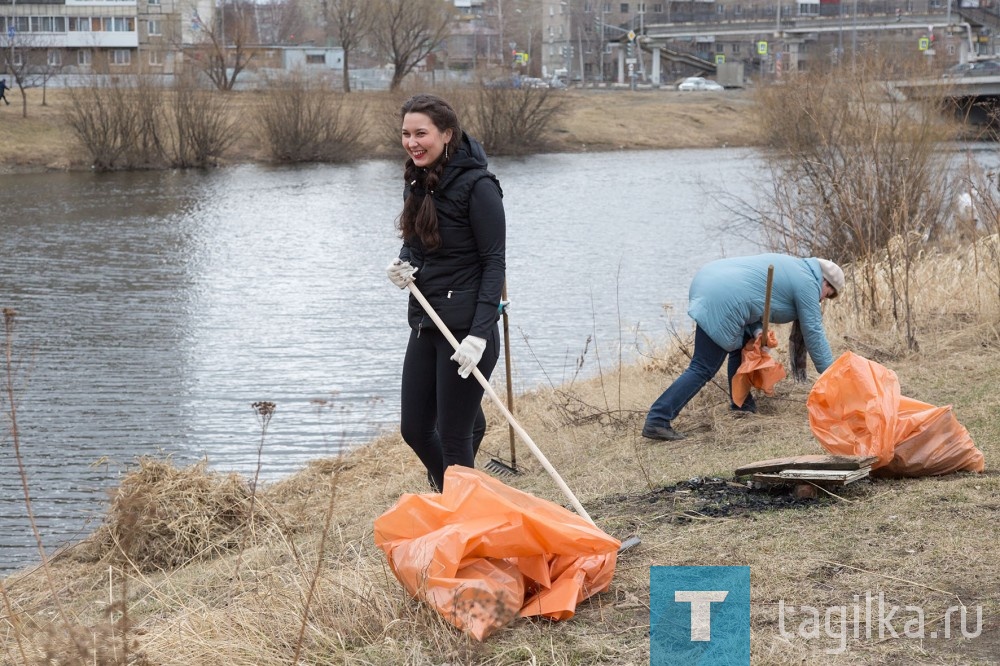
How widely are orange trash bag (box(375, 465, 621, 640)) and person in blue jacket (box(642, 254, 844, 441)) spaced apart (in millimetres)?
2622

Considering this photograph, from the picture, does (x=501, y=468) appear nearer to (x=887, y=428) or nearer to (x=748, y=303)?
(x=748, y=303)

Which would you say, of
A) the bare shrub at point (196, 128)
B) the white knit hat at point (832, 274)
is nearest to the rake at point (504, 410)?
the white knit hat at point (832, 274)

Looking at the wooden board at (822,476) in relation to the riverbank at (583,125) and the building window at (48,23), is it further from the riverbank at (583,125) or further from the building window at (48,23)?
the building window at (48,23)

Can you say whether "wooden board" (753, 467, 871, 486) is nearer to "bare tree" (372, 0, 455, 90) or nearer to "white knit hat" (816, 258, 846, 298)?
"white knit hat" (816, 258, 846, 298)

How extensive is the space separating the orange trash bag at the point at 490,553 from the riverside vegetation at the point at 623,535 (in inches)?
2.9

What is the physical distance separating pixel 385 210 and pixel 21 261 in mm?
9460

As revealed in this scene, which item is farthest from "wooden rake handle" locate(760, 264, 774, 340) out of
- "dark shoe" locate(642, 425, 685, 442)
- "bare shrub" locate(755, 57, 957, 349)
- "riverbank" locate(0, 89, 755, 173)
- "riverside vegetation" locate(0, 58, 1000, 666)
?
"riverbank" locate(0, 89, 755, 173)

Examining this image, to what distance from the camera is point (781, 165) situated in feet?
46.7

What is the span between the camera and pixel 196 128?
37.1 metres

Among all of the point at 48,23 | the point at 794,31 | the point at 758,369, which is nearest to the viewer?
the point at 758,369

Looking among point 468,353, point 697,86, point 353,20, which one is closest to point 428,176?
point 468,353

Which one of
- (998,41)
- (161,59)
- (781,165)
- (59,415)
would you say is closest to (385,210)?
(781,165)

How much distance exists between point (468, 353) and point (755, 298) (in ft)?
7.72

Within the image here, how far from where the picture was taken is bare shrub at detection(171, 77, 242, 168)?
36.8m
